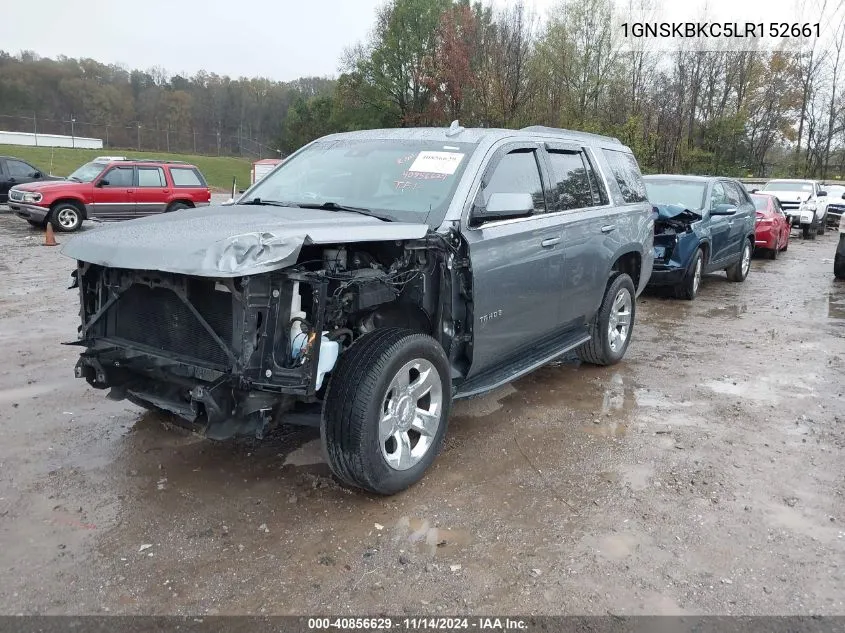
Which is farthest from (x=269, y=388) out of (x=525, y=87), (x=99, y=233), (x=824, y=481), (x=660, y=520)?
(x=525, y=87)

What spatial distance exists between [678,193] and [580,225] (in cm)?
596

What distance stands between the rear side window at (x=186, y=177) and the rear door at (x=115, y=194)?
1.09m

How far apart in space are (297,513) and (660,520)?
6.25 ft

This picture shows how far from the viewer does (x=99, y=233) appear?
3645 mm

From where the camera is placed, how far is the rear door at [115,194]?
55.4ft

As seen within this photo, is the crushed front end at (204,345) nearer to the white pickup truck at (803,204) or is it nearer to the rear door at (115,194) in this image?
the rear door at (115,194)

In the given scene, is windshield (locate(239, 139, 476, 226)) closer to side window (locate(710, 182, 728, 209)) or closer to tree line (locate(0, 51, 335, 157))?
side window (locate(710, 182, 728, 209))

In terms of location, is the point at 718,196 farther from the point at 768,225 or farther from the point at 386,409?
the point at 386,409

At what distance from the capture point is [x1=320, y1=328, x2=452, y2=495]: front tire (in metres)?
3.33

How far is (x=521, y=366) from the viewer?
4656 millimetres

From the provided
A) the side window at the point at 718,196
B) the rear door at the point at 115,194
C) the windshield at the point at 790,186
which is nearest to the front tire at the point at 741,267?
the side window at the point at 718,196

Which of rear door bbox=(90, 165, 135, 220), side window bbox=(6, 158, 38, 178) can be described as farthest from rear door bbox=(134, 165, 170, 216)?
side window bbox=(6, 158, 38, 178)

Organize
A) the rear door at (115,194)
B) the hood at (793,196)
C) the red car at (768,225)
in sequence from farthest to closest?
the hood at (793,196) < the rear door at (115,194) < the red car at (768,225)

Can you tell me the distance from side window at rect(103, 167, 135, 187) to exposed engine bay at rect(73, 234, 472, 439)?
14844 millimetres
